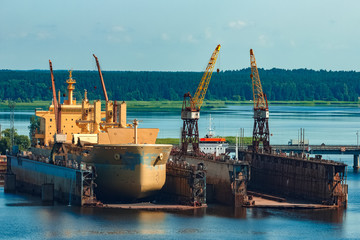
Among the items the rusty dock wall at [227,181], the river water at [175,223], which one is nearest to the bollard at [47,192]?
the river water at [175,223]

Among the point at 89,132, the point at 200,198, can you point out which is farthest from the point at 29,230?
the point at 89,132

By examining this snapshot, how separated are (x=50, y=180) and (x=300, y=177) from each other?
87.8ft

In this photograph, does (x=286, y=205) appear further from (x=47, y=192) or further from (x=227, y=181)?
(x=47, y=192)

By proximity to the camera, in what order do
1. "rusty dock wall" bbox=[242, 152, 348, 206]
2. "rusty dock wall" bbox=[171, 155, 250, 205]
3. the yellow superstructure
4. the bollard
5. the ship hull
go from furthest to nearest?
the bollard → the yellow superstructure → "rusty dock wall" bbox=[242, 152, 348, 206] → "rusty dock wall" bbox=[171, 155, 250, 205] → the ship hull

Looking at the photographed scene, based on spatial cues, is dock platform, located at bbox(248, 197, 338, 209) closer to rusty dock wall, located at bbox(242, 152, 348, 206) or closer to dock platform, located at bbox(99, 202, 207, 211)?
rusty dock wall, located at bbox(242, 152, 348, 206)

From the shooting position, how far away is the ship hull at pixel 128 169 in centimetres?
9362

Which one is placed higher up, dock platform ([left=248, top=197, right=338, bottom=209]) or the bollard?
the bollard

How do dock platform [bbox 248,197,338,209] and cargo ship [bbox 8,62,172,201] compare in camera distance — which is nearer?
cargo ship [bbox 8,62,172,201]

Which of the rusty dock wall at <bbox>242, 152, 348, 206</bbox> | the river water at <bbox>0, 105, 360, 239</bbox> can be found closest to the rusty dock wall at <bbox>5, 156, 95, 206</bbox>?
the river water at <bbox>0, 105, 360, 239</bbox>

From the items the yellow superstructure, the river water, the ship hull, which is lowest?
the river water

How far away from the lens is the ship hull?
307ft

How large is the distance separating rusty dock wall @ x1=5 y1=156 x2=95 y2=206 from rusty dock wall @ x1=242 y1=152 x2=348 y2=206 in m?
23.8

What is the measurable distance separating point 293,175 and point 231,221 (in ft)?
71.8

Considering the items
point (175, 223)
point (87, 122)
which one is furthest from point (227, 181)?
point (87, 122)
